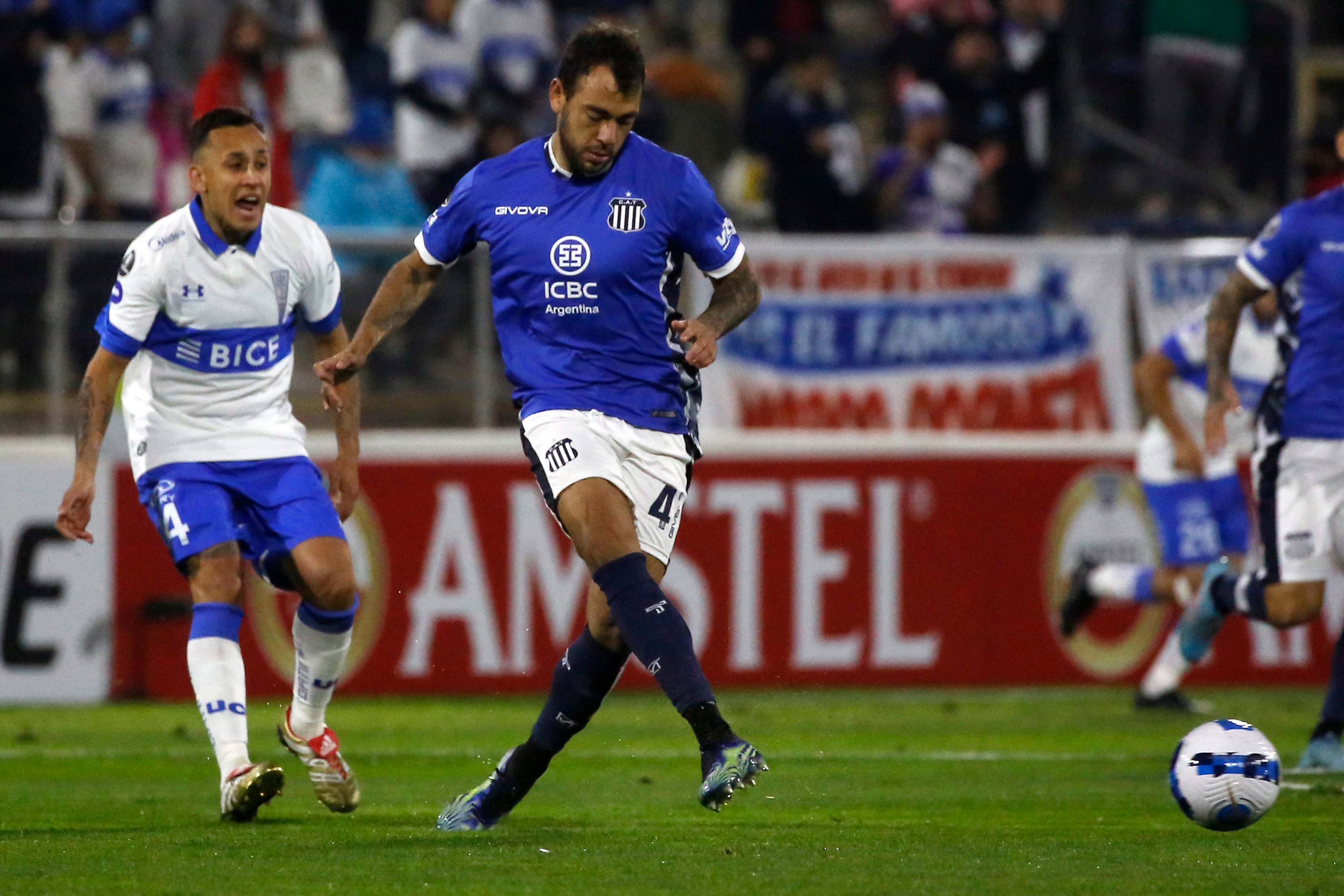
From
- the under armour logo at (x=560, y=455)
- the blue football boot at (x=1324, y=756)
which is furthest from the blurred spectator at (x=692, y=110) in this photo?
the under armour logo at (x=560, y=455)

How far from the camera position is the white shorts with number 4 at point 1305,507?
8445mm

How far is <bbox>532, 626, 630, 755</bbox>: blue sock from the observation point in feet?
21.1

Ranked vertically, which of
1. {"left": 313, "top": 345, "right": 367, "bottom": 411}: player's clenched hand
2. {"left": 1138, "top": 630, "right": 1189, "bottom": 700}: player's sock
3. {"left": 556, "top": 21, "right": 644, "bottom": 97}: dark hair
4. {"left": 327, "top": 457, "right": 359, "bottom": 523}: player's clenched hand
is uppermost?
{"left": 556, "top": 21, "right": 644, "bottom": 97}: dark hair

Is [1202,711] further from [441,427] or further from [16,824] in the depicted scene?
[16,824]

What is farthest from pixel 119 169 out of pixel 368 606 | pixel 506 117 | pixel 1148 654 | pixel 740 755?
pixel 740 755

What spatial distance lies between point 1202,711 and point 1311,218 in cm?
373

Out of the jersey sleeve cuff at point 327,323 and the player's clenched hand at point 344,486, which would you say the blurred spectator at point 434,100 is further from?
the player's clenched hand at point 344,486

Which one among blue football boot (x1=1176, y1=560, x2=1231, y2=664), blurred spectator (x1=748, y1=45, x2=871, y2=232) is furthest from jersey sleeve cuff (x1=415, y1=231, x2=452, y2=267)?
blurred spectator (x1=748, y1=45, x2=871, y2=232)

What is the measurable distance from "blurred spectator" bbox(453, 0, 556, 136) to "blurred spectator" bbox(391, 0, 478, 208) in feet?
0.48

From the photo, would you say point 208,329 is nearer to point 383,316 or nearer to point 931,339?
point 383,316

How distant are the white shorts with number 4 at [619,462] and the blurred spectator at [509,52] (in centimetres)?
806

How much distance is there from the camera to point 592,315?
21.1 ft

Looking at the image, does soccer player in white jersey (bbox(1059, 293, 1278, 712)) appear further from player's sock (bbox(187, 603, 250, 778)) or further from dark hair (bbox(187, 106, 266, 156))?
player's sock (bbox(187, 603, 250, 778))

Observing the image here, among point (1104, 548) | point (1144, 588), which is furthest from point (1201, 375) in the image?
point (1104, 548)
